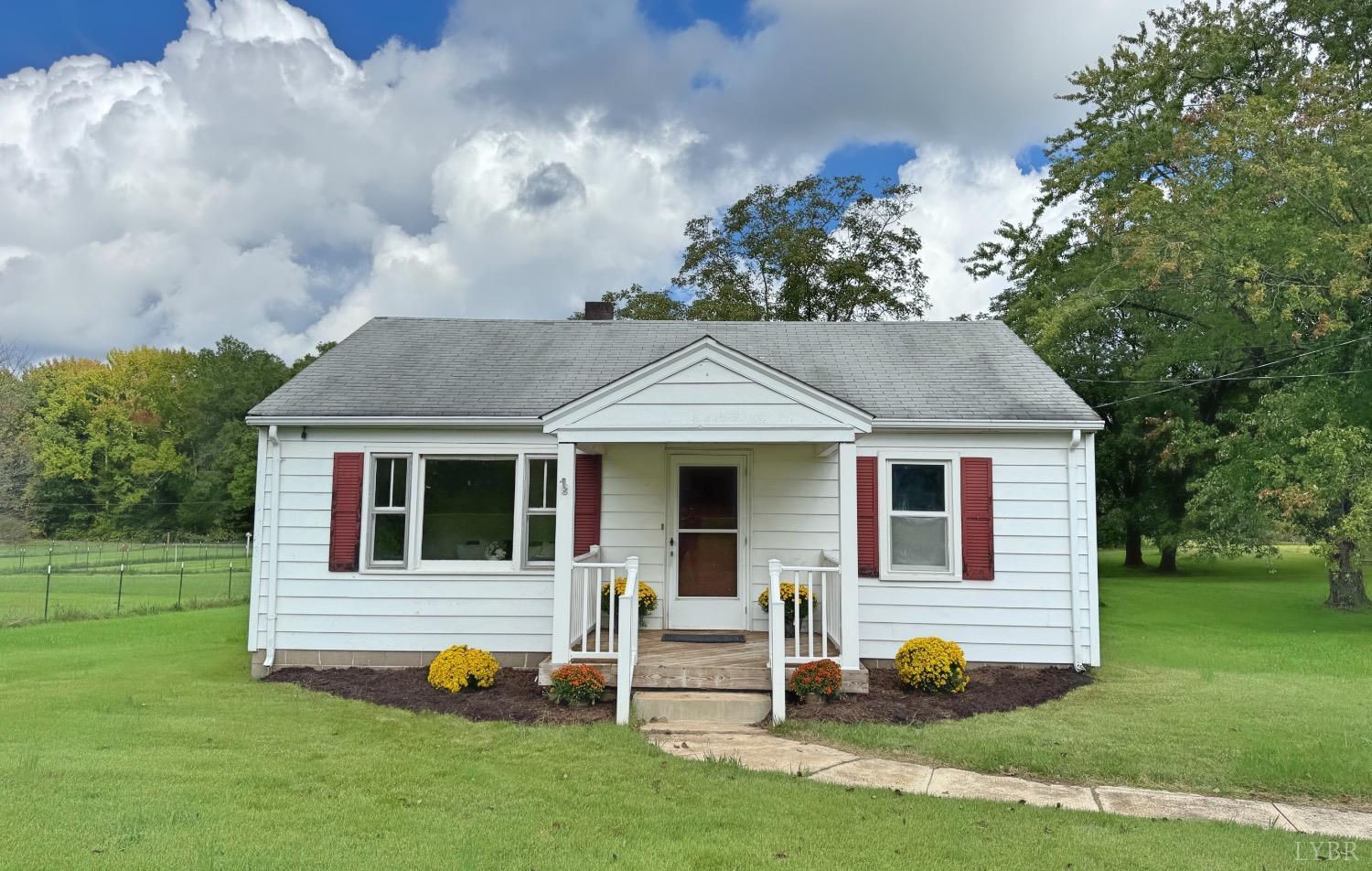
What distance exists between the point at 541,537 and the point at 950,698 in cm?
461

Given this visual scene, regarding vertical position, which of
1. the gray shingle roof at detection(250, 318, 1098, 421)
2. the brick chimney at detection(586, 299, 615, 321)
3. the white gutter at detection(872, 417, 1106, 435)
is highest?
the brick chimney at detection(586, 299, 615, 321)

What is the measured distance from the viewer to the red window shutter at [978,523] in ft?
27.5

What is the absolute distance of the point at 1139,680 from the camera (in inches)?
323

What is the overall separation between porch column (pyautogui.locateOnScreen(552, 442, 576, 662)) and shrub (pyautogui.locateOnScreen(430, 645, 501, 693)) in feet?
2.78

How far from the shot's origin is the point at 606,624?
8805 mm

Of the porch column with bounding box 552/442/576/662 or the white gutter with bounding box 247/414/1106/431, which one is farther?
the white gutter with bounding box 247/414/1106/431

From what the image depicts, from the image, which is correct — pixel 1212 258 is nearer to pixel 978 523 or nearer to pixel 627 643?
pixel 978 523

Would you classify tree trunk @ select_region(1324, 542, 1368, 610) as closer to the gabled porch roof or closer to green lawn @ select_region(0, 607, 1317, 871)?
the gabled porch roof

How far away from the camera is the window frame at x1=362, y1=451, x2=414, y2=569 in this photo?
858 centimetres

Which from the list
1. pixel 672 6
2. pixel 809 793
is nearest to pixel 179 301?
pixel 672 6

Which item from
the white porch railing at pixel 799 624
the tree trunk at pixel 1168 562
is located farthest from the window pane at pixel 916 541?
the tree trunk at pixel 1168 562

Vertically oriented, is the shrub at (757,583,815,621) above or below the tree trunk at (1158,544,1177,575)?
above

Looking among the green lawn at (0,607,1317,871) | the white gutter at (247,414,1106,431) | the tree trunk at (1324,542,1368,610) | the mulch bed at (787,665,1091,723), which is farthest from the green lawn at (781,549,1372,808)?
the tree trunk at (1324,542,1368,610)

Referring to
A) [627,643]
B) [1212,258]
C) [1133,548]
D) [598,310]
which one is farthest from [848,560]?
[1133,548]
